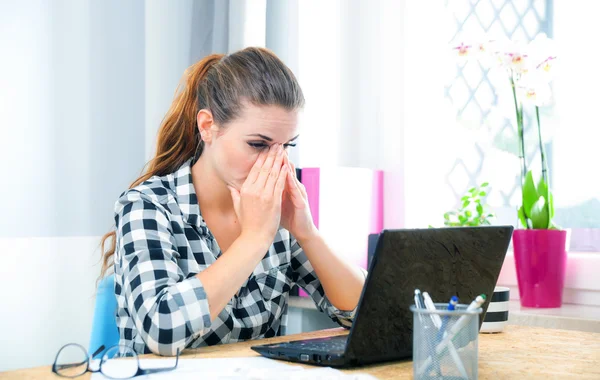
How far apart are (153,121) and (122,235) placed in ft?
3.47

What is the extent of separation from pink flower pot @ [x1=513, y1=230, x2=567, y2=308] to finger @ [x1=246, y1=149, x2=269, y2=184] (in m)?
0.77

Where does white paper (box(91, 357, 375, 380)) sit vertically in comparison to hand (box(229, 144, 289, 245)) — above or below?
below

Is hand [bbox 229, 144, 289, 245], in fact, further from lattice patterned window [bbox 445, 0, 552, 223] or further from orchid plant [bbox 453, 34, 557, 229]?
lattice patterned window [bbox 445, 0, 552, 223]

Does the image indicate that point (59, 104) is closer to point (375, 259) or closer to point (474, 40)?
point (474, 40)

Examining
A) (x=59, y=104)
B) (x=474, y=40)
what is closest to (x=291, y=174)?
(x=474, y=40)

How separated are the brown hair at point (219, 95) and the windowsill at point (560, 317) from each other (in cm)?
75

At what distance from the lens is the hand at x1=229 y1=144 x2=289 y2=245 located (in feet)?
3.99

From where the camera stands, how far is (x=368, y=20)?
2.35 meters

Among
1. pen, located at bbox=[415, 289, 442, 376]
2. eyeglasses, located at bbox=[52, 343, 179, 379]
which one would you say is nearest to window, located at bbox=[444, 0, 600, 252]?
pen, located at bbox=[415, 289, 442, 376]

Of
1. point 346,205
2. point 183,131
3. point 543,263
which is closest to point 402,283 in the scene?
point 183,131

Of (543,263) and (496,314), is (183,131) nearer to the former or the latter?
(496,314)

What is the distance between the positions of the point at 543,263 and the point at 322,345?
926 millimetres

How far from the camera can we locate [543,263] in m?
1.70

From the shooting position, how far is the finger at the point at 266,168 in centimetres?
128
